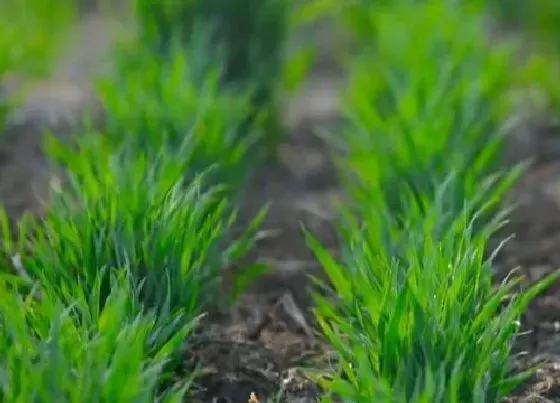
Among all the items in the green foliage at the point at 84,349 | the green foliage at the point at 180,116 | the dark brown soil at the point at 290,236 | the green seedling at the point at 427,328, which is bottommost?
the dark brown soil at the point at 290,236

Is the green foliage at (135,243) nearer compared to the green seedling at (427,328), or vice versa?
the green seedling at (427,328)

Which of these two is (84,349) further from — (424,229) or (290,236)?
(290,236)

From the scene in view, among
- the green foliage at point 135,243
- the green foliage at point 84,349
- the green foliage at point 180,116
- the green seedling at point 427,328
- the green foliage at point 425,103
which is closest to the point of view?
the green foliage at point 84,349

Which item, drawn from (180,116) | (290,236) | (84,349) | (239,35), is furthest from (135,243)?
(239,35)

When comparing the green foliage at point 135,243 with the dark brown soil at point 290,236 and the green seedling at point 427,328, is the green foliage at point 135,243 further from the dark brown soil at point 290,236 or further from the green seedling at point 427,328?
the green seedling at point 427,328

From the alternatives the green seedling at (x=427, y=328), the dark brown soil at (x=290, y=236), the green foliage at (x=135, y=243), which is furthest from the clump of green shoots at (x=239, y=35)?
the green seedling at (x=427, y=328)

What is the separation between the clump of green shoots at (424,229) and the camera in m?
1.56

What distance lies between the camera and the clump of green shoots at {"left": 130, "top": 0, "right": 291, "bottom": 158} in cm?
282

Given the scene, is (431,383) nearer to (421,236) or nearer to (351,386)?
(351,386)

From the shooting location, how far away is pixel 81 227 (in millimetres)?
1818

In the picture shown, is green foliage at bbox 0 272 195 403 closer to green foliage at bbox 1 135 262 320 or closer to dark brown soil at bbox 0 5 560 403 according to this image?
green foliage at bbox 1 135 262 320

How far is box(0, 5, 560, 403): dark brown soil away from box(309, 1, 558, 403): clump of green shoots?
3.4 inches

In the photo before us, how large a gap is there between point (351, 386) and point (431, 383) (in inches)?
4.8

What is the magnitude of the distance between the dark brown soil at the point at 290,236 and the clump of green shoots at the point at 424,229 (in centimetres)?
9
